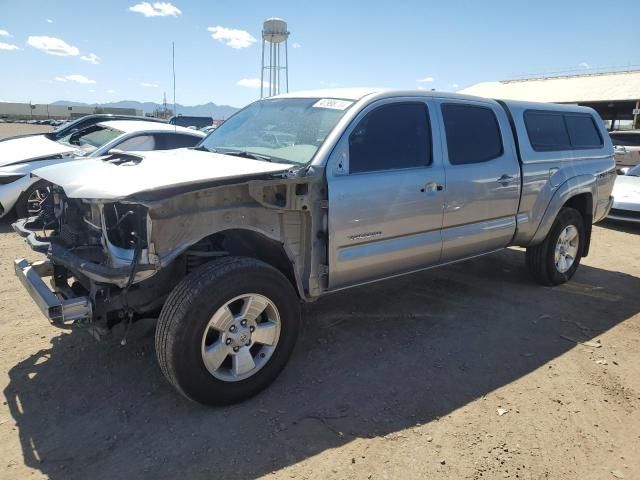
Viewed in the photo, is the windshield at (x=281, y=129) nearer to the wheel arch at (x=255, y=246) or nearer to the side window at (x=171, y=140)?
the wheel arch at (x=255, y=246)

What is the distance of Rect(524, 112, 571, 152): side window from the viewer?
491 centimetres

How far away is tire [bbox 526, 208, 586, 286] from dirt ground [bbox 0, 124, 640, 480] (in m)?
0.61

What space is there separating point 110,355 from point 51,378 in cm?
43

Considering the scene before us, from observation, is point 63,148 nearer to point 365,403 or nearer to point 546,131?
point 365,403

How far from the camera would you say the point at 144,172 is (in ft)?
9.96

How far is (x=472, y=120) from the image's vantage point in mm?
4375

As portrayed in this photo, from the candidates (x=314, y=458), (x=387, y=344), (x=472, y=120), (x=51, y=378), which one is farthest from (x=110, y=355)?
(x=472, y=120)

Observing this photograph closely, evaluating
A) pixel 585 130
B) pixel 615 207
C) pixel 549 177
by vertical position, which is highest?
pixel 585 130

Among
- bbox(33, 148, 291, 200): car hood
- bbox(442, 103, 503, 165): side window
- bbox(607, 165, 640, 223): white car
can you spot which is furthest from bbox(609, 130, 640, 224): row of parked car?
bbox(33, 148, 291, 200): car hood

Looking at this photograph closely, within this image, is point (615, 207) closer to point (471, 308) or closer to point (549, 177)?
point (549, 177)

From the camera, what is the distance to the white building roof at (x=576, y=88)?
3284 cm

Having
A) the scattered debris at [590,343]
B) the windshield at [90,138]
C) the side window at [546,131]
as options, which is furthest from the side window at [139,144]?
the scattered debris at [590,343]

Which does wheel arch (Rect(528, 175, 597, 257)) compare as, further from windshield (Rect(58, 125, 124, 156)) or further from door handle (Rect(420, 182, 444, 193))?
windshield (Rect(58, 125, 124, 156))

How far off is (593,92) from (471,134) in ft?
120
